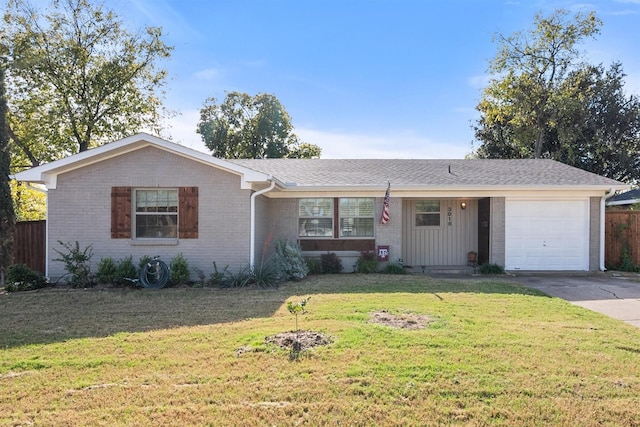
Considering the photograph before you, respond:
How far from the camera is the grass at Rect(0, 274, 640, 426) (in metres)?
3.40

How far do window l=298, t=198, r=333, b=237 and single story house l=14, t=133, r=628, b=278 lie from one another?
0.10 ft

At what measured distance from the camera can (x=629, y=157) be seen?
22.0 m

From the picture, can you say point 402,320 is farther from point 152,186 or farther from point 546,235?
point 546,235

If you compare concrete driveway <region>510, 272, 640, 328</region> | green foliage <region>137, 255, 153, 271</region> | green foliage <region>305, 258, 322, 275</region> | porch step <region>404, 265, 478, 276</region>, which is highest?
green foliage <region>137, 255, 153, 271</region>

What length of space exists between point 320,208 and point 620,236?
31.1 ft

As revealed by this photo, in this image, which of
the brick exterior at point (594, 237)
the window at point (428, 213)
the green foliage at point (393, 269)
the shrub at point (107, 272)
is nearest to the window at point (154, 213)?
the shrub at point (107, 272)

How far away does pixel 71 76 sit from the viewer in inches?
858

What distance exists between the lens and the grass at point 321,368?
340 centimetres

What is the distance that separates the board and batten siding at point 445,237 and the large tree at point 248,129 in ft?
67.6

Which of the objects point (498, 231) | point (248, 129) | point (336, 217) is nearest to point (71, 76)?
point (248, 129)

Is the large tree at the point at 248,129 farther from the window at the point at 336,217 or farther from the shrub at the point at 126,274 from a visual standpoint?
the shrub at the point at 126,274

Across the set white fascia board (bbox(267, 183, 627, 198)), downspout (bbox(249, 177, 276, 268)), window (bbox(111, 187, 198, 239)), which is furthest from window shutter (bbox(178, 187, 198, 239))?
white fascia board (bbox(267, 183, 627, 198))

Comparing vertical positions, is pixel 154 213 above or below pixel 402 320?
above

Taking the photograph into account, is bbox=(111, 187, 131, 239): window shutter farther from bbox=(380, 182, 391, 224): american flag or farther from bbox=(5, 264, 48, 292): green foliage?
bbox=(380, 182, 391, 224): american flag
